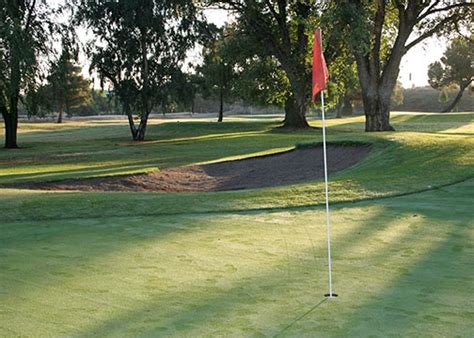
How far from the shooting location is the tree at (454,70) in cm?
9544

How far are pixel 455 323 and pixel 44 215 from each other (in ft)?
24.7

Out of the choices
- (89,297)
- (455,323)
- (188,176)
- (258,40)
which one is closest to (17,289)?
(89,297)

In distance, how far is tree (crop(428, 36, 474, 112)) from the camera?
95438 mm

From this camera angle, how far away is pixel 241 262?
6.29 metres

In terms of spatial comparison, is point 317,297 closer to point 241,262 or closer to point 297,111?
point 241,262

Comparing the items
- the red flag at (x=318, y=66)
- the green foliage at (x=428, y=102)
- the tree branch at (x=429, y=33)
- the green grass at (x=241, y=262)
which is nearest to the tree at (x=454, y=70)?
the green foliage at (x=428, y=102)

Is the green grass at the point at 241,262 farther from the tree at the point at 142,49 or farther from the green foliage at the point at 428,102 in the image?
the green foliage at the point at 428,102

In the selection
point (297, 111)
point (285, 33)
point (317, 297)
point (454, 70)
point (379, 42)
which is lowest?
point (317, 297)

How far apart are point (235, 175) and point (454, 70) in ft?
289

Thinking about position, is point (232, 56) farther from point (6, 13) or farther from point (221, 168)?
point (221, 168)

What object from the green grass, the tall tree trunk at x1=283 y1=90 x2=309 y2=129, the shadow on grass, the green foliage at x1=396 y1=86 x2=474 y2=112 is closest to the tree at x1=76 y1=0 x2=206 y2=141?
the tall tree trunk at x1=283 y1=90 x2=309 y2=129

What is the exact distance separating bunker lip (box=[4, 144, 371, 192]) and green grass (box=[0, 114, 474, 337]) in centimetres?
525

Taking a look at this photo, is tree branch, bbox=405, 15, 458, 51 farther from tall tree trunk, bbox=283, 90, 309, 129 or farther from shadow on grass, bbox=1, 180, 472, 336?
shadow on grass, bbox=1, 180, 472, 336

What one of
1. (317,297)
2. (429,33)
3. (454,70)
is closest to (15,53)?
(429,33)
